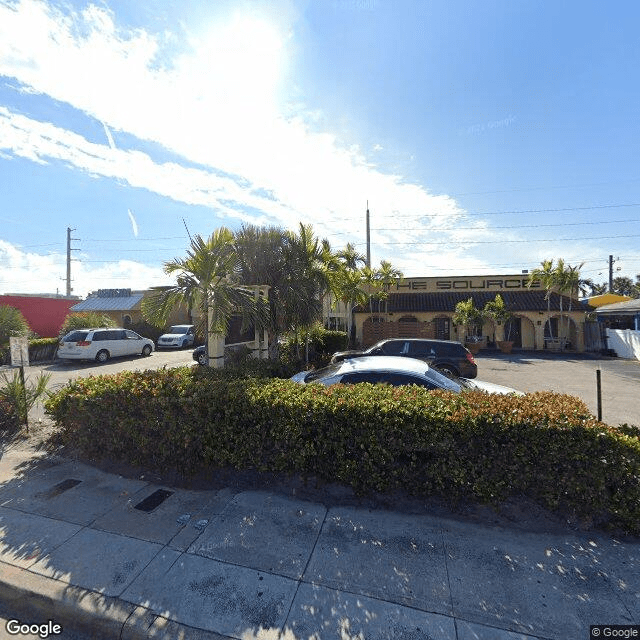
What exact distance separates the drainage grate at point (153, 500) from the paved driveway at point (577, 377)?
7095mm

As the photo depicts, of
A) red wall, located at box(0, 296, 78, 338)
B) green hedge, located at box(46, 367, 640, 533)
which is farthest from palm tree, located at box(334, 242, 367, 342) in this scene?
red wall, located at box(0, 296, 78, 338)

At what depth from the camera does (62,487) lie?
13.2ft

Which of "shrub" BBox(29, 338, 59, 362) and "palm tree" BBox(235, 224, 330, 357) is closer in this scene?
"palm tree" BBox(235, 224, 330, 357)

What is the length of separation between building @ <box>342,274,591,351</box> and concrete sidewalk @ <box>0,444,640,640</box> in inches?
787

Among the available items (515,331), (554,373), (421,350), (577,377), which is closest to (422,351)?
(421,350)

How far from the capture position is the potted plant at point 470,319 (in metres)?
20.0

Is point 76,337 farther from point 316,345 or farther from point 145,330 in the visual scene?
point 316,345

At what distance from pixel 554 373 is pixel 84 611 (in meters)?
15.3

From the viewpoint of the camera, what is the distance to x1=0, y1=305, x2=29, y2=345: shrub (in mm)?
14469

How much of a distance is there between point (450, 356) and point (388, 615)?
8457 millimetres

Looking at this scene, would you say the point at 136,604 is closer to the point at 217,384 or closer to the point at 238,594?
the point at 238,594

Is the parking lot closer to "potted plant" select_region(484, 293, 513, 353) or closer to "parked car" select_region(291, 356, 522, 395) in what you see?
"potted plant" select_region(484, 293, 513, 353)

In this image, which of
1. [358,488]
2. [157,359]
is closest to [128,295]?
[157,359]

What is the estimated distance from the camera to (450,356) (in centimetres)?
1008
